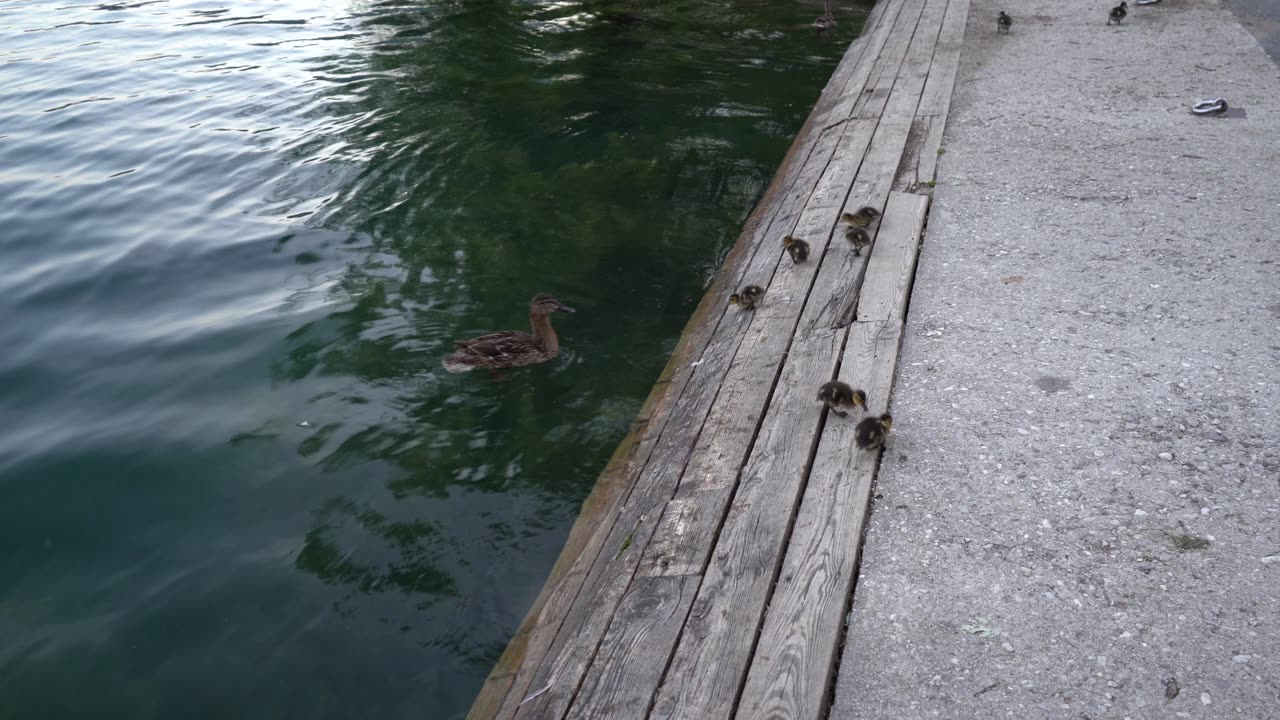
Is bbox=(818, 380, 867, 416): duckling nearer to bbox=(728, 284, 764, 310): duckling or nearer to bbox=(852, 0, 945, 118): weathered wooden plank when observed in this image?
bbox=(728, 284, 764, 310): duckling

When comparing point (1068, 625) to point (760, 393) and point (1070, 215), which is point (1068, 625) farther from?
point (1070, 215)

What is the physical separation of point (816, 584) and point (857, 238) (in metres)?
3.43

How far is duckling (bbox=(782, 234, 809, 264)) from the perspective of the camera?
684cm

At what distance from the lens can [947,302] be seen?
614 cm

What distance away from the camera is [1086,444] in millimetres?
4777

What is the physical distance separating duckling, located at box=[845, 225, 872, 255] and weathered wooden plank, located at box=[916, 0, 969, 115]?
319 centimetres

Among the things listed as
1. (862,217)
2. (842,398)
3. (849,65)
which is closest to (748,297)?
(862,217)

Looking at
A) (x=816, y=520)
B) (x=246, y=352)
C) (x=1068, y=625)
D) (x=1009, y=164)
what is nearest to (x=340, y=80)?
(x=246, y=352)

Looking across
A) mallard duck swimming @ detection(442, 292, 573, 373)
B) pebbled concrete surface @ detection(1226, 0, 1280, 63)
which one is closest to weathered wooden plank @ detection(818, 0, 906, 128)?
mallard duck swimming @ detection(442, 292, 573, 373)

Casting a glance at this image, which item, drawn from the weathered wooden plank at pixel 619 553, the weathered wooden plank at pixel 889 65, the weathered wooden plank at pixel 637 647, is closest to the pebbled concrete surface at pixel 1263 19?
the weathered wooden plank at pixel 889 65

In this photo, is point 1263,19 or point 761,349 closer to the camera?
point 761,349

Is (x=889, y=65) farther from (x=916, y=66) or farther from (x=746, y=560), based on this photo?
(x=746, y=560)

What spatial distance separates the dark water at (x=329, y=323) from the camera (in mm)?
5469

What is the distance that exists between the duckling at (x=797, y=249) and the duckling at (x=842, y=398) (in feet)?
6.50
